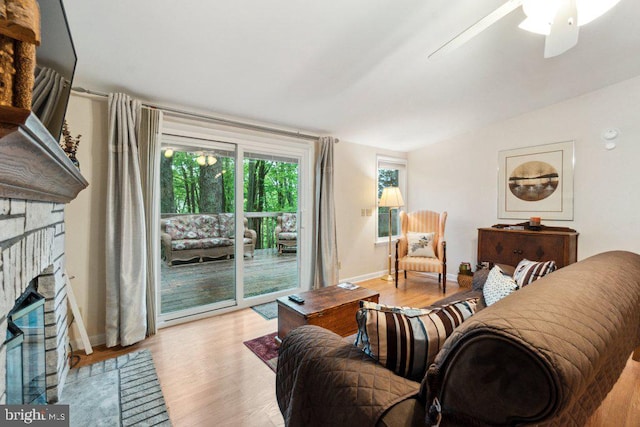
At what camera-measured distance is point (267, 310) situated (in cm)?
308

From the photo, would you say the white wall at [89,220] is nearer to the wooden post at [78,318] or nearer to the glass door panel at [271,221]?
the wooden post at [78,318]

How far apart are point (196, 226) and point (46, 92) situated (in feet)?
6.45

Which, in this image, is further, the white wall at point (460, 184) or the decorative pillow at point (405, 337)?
the white wall at point (460, 184)

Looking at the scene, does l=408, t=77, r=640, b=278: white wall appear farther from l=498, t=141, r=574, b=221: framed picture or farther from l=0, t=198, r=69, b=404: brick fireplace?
l=0, t=198, r=69, b=404: brick fireplace

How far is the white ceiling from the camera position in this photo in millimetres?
1687

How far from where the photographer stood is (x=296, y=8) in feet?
5.45

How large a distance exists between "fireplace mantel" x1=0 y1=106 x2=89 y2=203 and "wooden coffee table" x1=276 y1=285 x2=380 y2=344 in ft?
5.04

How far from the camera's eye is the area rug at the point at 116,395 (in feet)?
4.94

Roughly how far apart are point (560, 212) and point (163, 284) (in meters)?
4.61

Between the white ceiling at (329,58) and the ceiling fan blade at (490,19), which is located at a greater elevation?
the white ceiling at (329,58)

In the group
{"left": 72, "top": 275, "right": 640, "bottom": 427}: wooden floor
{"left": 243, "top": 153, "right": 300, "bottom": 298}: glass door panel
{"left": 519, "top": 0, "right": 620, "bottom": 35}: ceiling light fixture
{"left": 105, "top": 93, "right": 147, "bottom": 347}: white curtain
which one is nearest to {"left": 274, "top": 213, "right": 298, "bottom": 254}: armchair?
{"left": 243, "top": 153, "right": 300, "bottom": 298}: glass door panel

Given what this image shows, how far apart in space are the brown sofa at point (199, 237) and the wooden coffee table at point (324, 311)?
1180mm

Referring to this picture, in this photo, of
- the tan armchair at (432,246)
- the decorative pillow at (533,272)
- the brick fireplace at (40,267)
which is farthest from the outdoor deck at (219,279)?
the decorative pillow at (533,272)

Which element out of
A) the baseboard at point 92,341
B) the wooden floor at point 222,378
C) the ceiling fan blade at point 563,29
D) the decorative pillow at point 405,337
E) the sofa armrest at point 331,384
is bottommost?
the wooden floor at point 222,378
